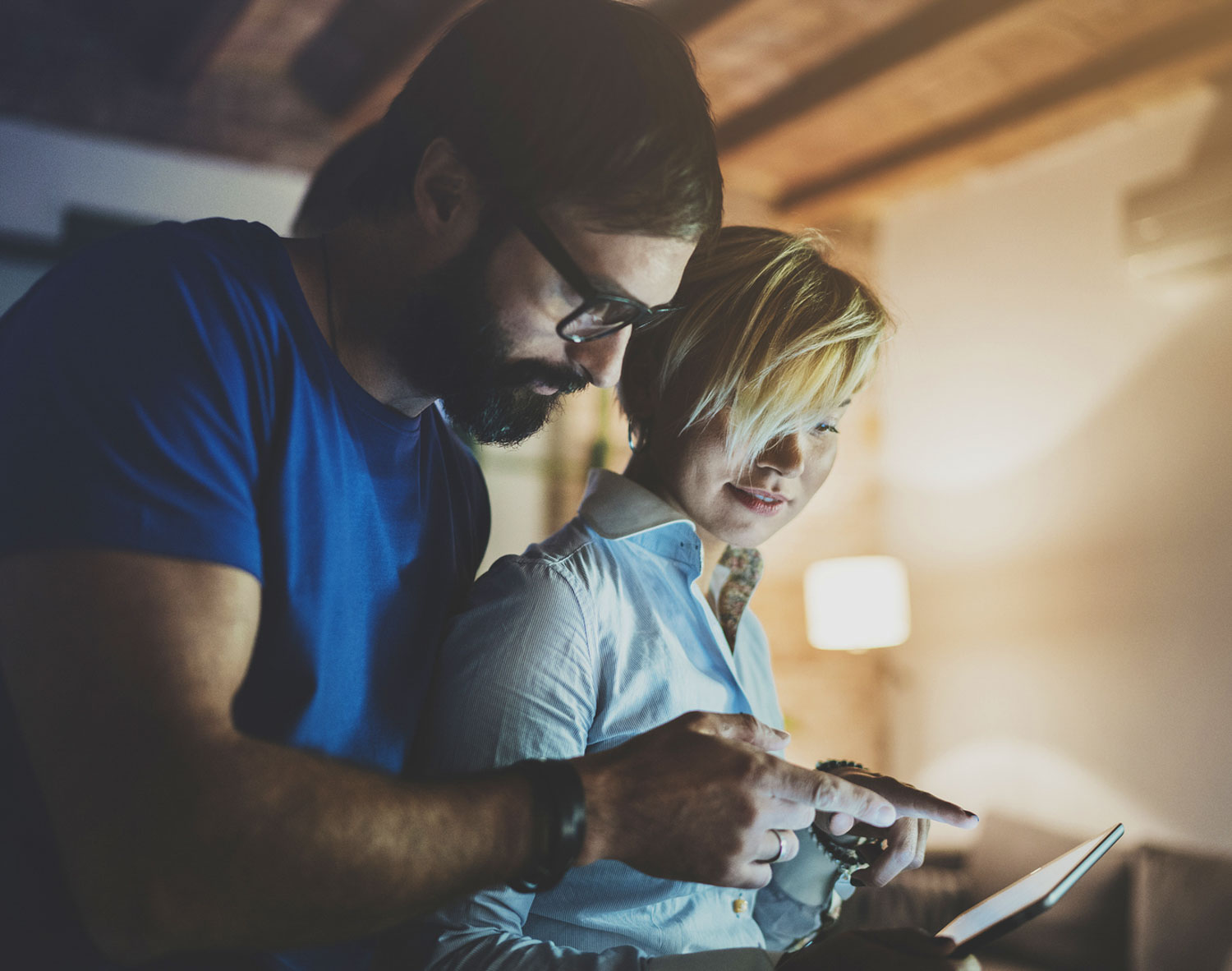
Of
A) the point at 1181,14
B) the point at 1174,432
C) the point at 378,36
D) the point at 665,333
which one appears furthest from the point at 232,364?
the point at 1174,432

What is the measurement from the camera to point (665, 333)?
139 centimetres

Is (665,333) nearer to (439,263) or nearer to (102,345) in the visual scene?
(439,263)

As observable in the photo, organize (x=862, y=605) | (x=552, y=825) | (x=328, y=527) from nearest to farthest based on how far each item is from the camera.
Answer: (x=552, y=825) < (x=328, y=527) < (x=862, y=605)

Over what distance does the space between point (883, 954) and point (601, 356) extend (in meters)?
0.69

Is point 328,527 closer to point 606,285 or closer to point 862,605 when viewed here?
point 606,285

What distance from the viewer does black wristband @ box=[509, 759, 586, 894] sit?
0.79m

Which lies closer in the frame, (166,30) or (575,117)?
(575,117)

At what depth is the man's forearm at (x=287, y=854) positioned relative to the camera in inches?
26.3

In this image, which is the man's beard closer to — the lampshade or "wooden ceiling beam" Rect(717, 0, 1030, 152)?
"wooden ceiling beam" Rect(717, 0, 1030, 152)

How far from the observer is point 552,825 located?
79cm

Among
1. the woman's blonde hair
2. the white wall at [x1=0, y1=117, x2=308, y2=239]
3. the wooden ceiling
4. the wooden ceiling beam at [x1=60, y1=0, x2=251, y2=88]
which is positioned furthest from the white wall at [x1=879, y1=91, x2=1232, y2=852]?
the wooden ceiling beam at [x1=60, y1=0, x2=251, y2=88]

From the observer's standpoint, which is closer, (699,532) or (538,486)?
(699,532)

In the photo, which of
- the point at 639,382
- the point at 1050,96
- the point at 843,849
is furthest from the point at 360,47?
the point at 843,849

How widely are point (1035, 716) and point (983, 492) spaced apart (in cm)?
118
